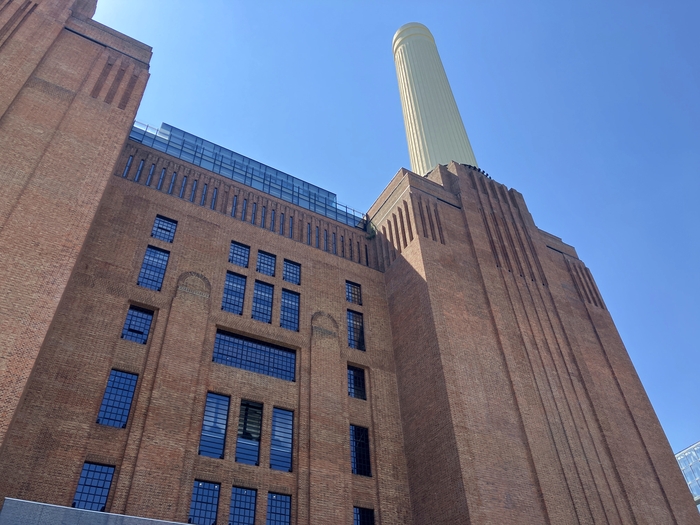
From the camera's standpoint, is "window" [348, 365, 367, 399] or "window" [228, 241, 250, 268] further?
"window" [228, 241, 250, 268]

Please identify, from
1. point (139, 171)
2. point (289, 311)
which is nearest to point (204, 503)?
point (289, 311)

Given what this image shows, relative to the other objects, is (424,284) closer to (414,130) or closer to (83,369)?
(83,369)

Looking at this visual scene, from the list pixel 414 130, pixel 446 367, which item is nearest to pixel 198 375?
pixel 446 367

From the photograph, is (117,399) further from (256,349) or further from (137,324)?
(256,349)

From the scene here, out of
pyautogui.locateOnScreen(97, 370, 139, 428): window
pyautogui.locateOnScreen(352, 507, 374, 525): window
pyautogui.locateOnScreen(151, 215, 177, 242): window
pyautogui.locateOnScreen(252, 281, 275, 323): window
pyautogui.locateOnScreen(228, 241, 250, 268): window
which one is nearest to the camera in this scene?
pyautogui.locateOnScreen(97, 370, 139, 428): window

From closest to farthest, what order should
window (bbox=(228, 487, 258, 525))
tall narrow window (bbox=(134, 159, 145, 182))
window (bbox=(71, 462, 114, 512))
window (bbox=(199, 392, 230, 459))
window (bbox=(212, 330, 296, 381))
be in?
1. window (bbox=(71, 462, 114, 512))
2. window (bbox=(228, 487, 258, 525))
3. window (bbox=(199, 392, 230, 459))
4. window (bbox=(212, 330, 296, 381))
5. tall narrow window (bbox=(134, 159, 145, 182))

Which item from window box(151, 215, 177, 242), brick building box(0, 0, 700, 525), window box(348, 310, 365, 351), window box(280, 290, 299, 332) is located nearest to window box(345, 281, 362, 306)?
brick building box(0, 0, 700, 525)

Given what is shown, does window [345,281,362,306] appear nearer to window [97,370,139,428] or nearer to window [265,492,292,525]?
window [265,492,292,525]

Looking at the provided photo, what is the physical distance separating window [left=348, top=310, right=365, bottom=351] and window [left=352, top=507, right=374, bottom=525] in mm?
8417

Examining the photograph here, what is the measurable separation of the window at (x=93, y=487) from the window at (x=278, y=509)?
19.9 feet

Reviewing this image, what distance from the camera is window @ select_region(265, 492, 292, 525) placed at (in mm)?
20391

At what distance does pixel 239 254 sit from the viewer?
28.2m

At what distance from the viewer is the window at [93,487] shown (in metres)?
17.2

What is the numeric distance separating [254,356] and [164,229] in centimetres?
800
